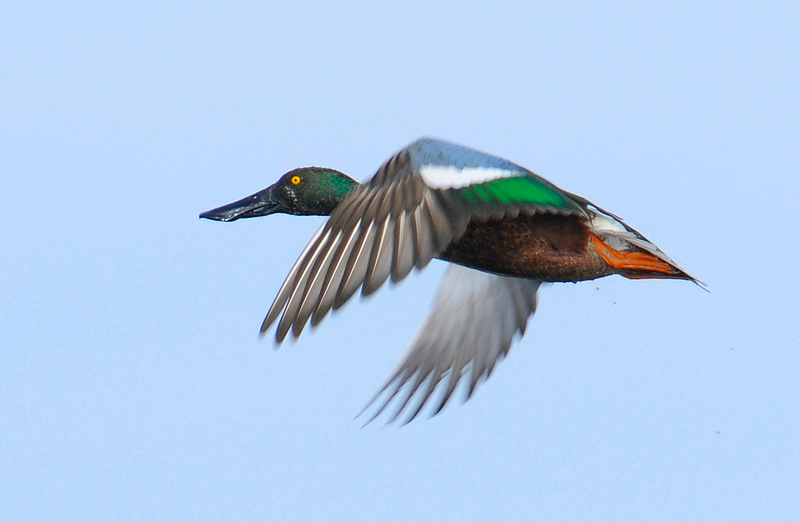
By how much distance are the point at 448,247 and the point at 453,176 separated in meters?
0.73

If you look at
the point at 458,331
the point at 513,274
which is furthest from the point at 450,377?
the point at 513,274

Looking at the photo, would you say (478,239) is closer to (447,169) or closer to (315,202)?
(447,169)

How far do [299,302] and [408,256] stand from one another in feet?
1.59

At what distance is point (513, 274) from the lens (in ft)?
19.6

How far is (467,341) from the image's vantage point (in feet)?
23.8

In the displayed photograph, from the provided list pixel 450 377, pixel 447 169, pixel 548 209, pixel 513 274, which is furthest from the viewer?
pixel 450 377

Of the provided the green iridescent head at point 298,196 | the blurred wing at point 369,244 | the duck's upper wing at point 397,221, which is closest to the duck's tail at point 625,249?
the duck's upper wing at point 397,221

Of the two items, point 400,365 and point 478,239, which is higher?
point 478,239

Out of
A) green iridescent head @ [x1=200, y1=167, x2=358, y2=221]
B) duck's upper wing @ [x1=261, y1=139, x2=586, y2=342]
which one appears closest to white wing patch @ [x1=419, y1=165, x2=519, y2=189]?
duck's upper wing @ [x1=261, y1=139, x2=586, y2=342]

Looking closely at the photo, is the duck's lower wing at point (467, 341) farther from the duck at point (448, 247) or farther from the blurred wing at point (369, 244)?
the blurred wing at point (369, 244)

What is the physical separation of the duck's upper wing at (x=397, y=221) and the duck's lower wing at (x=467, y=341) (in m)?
1.84

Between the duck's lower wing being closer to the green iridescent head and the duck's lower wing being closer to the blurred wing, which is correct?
the green iridescent head

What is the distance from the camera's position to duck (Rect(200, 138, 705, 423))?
4684 mm

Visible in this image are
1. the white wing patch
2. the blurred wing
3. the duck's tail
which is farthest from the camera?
the duck's tail
